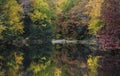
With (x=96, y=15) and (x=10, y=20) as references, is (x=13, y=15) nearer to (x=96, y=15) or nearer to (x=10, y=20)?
(x=10, y=20)

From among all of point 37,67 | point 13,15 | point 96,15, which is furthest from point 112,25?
point 13,15

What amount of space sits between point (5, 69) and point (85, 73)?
4880mm

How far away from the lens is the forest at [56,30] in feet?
76.8

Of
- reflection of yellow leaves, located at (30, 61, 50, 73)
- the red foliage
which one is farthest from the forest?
reflection of yellow leaves, located at (30, 61, 50, 73)

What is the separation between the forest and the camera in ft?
76.8

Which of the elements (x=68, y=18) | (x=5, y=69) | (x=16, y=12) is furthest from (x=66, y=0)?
(x=5, y=69)

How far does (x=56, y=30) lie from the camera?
147ft

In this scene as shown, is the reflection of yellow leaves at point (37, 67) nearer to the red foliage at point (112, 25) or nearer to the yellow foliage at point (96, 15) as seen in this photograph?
the red foliage at point (112, 25)

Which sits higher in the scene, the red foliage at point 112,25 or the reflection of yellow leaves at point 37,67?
the red foliage at point 112,25

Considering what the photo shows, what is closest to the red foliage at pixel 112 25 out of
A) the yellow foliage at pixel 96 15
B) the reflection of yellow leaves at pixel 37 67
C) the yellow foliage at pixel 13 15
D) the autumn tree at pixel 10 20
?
the reflection of yellow leaves at pixel 37 67

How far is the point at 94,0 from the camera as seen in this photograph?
33.1 metres

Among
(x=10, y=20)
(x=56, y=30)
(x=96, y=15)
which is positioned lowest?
(x=56, y=30)

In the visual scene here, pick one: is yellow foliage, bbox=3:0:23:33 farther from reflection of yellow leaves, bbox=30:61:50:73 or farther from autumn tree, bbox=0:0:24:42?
reflection of yellow leaves, bbox=30:61:50:73

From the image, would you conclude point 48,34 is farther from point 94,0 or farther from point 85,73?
point 85,73
